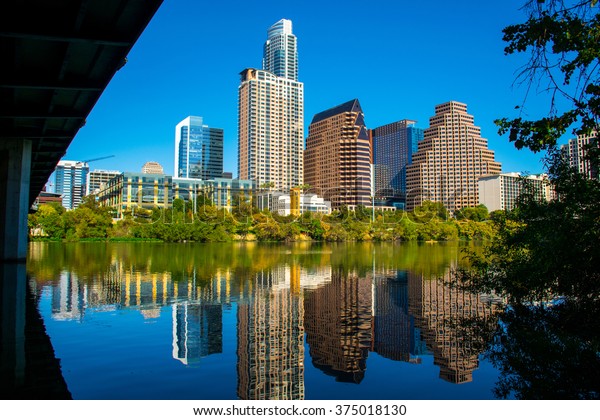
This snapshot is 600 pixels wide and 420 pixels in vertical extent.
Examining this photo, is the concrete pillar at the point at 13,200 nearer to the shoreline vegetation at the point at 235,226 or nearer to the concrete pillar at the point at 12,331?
the concrete pillar at the point at 12,331

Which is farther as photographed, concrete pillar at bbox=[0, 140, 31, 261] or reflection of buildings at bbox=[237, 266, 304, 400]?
concrete pillar at bbox=[0, 140, 31, 261]

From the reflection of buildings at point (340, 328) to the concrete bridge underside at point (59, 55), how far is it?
10934 millimetres

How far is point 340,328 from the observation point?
16766mm

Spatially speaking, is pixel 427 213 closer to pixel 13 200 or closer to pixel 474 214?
pixel 474 214

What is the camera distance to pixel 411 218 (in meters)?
133

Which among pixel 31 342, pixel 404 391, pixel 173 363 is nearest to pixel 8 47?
pixel 31 342

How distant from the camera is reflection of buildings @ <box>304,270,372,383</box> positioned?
40.3 feet

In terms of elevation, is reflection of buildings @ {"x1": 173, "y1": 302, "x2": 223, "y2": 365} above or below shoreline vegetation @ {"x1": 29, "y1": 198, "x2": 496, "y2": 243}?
below

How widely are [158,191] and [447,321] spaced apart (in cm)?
15049

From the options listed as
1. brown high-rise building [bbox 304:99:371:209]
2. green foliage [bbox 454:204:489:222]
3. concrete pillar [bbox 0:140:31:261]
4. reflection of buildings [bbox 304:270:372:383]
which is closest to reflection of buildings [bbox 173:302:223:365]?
reflection of buildings [bbox 304:270:372:383]

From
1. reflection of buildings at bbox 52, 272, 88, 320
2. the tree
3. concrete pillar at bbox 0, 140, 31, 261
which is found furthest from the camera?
concrete pillar at bbox 0, 140, 31, 261

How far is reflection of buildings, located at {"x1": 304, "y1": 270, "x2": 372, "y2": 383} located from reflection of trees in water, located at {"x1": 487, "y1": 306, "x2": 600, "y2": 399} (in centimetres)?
331

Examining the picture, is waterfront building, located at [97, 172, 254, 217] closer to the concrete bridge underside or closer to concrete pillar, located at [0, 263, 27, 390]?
the concrete bridge underside

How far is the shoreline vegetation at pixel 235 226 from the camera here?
9838cm
